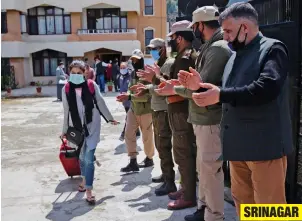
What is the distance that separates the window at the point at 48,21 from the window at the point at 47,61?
1.57 m

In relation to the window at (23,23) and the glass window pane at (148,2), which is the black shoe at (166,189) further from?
the glass window pane at (148,2)

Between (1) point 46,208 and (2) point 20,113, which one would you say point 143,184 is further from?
(2) point 20,113

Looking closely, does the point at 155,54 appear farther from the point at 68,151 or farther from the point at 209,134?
the point at 209,134

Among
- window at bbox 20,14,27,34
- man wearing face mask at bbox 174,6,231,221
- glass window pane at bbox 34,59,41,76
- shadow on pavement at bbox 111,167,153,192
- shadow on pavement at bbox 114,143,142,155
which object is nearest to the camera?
man wearing face mask at bbox 174,6,231,221

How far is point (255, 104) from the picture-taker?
2.57 m

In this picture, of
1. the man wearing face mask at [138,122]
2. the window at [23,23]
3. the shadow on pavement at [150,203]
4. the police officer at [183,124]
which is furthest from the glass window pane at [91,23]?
the police officer at [183,124]

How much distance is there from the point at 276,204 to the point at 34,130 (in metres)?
8.61

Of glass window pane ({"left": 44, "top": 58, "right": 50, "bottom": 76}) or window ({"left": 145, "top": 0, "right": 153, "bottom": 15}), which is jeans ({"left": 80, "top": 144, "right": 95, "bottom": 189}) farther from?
window ({"left": 145, "top": 0, "right": 153, "bottom": 15})

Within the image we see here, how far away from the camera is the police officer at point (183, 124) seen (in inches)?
170

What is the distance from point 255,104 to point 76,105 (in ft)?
9.30

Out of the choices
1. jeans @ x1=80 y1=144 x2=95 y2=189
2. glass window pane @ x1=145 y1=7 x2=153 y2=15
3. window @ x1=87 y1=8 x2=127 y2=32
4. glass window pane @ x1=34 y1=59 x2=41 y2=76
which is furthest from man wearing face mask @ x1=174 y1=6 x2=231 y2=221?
glass window pane @ x1=145 y1=7 x2=153 y2=15

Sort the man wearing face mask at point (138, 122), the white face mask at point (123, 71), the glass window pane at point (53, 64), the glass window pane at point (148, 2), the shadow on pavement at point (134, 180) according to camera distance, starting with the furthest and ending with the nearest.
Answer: the glass window pane at point (148, 2) → the glass window pane at point (53, 64) → the white face mask at point (123, 71) → the man wearing face mask at point (138, 122) → the shadow on pavement at point (134, 180)

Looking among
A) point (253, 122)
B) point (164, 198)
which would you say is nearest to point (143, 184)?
point (164, 198)

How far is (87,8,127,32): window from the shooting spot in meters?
30.3
